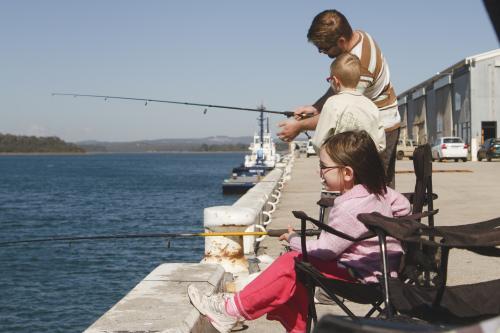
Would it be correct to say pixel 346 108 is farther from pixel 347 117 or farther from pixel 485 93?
pixel 485 93

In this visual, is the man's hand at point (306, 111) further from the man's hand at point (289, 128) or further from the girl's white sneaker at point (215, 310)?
the girl's white sneaker at point (215, 310)

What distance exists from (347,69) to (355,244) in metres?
1.22

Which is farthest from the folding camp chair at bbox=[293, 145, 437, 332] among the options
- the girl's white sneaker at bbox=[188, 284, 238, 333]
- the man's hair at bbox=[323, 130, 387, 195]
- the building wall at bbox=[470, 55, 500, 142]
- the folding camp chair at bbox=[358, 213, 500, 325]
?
the building wall at bbox=[470, 55, 500, 142]

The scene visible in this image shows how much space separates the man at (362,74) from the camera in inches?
190

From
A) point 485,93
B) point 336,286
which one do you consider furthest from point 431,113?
point 336,286

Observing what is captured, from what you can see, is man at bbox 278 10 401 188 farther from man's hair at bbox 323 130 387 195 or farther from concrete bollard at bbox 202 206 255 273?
concrete bollard at bbox 202 206 255 273

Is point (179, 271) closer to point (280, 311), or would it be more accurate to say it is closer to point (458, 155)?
point (280, 311)

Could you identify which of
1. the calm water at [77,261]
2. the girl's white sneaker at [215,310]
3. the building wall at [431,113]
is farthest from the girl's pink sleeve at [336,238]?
the building wall at [431,113]

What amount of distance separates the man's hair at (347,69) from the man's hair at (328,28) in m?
0.25

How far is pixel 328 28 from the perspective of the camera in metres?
4.79

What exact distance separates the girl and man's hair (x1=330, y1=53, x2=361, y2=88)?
0.78m

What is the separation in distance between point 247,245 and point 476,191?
1049 cm

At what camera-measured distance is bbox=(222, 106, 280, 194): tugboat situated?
186 feet

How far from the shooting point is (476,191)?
17062 millimetres
